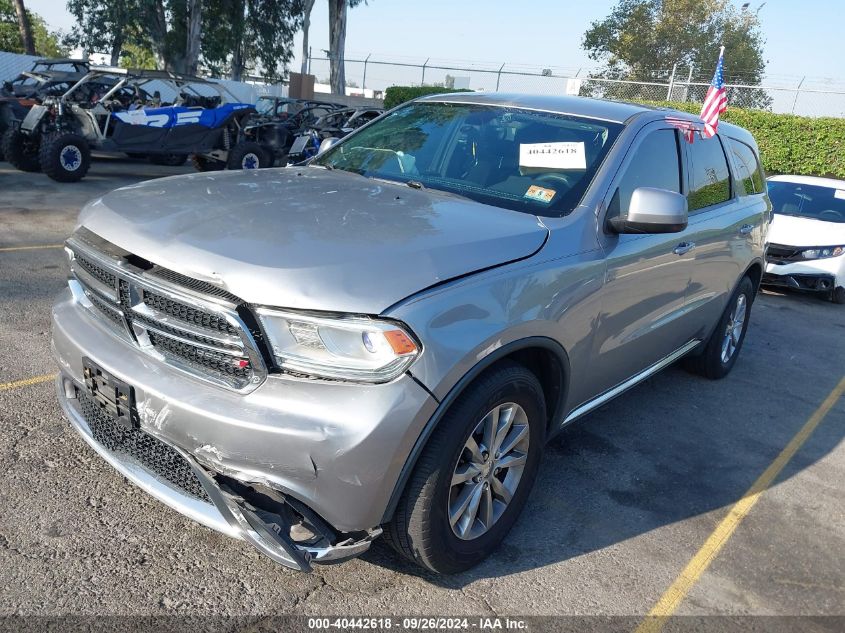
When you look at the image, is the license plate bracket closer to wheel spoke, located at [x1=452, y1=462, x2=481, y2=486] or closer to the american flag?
wheel spoke, located at [x1=452, y1=462, x2=481, y2=486]

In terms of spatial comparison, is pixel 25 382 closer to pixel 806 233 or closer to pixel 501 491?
pixel 501 491

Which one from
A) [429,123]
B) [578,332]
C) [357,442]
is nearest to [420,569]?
[357,442]

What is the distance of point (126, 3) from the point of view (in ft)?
98.9

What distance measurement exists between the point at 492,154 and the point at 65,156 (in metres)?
9.67

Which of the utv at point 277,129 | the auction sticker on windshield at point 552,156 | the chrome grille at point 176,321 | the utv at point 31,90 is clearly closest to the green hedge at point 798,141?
the utv at point 277,129

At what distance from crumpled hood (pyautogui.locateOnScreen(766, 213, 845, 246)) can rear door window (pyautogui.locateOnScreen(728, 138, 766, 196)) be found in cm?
335

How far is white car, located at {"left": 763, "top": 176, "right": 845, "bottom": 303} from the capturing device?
27.6ft

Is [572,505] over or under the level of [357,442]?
under

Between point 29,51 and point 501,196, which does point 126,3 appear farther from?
point 501,196

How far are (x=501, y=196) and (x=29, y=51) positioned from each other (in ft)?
107

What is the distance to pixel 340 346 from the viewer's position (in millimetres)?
2283

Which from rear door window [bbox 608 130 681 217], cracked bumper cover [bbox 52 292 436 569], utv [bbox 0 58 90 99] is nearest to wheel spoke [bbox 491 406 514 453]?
cracked bumper cover [bbox 52 292 436 569]

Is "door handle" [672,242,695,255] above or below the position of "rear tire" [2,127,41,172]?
above

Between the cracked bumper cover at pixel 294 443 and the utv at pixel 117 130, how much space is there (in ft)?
33.6
